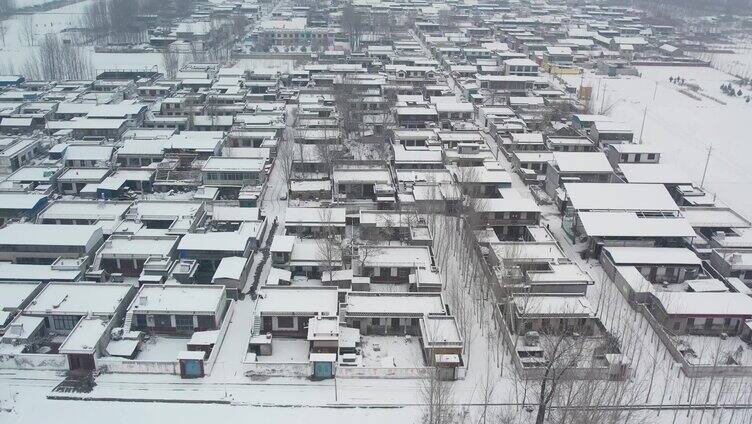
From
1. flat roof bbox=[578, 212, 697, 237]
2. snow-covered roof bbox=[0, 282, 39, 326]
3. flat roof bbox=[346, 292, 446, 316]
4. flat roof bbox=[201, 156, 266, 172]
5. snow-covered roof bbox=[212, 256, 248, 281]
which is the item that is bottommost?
flat roof bbox=[346, 292, 446, 316]

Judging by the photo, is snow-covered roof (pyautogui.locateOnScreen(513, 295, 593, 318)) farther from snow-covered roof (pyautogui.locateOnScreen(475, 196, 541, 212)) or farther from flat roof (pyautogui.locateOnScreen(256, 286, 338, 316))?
flat roof (pyautogui.locateOnScreen(256, 286, 338, 316))

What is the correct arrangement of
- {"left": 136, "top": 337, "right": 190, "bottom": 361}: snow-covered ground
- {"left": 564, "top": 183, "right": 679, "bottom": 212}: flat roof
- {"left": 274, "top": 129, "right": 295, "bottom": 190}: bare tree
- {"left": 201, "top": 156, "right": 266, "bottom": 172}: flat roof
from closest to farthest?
1. {"left": 136, "top": 337, "right": 190, "bottom": 361}: snow-covered ground
2. {"left": 564, "top": 183, "right": 679, "bottom": 212}: flat roof
3. {"left": 201, "top": 156, "right": 266, "bottom": 172}: flat roof
4. {"left": 274, "top": 129, "right": 295, "bottom": 190}: bare tree

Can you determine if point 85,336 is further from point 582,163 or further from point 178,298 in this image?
point 582,163

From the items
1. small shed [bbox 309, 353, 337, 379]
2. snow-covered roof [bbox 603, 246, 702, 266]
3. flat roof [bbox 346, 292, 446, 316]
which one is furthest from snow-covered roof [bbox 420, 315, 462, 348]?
snow-covered roof [bbox 603, 246, 702, 266]

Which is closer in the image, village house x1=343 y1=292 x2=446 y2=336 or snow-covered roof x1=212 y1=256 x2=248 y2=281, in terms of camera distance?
village house x1=343 y1=292 x2=446 y2=336

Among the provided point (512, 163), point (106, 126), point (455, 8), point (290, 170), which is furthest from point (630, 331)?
point (455, 8)

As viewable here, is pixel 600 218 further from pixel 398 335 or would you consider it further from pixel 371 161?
pixel 371 161
